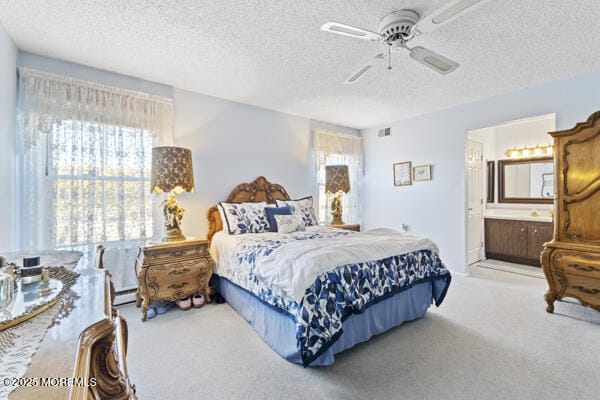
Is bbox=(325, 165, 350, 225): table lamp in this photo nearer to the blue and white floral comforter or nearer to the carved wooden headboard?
the carved wooden headboard

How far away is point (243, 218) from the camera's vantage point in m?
3.47

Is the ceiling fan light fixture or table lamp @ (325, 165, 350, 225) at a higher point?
the ceiling fan light fixture

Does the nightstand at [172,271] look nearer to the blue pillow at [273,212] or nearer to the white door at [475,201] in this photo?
the blue pillow at [273,212]

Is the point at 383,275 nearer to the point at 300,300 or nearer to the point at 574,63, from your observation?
the point at 300,300

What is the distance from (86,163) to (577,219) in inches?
200

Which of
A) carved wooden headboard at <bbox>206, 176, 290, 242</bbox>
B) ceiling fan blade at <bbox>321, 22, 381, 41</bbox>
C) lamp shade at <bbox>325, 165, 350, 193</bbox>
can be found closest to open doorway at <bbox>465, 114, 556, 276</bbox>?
lamp shade at <bbox>325, 165, 350, 193</bbox>

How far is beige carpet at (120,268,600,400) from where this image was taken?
1.69 metres

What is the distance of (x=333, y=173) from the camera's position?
455 cm

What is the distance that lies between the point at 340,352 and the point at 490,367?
1.05 metres

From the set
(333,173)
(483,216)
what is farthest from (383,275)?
(483,216)

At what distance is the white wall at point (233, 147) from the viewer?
3.56 m

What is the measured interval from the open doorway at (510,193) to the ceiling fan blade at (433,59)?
2.89m

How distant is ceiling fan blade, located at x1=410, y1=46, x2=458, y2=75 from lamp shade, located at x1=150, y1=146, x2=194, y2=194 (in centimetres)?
249

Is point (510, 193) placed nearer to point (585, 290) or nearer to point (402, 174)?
point (402, 174)
